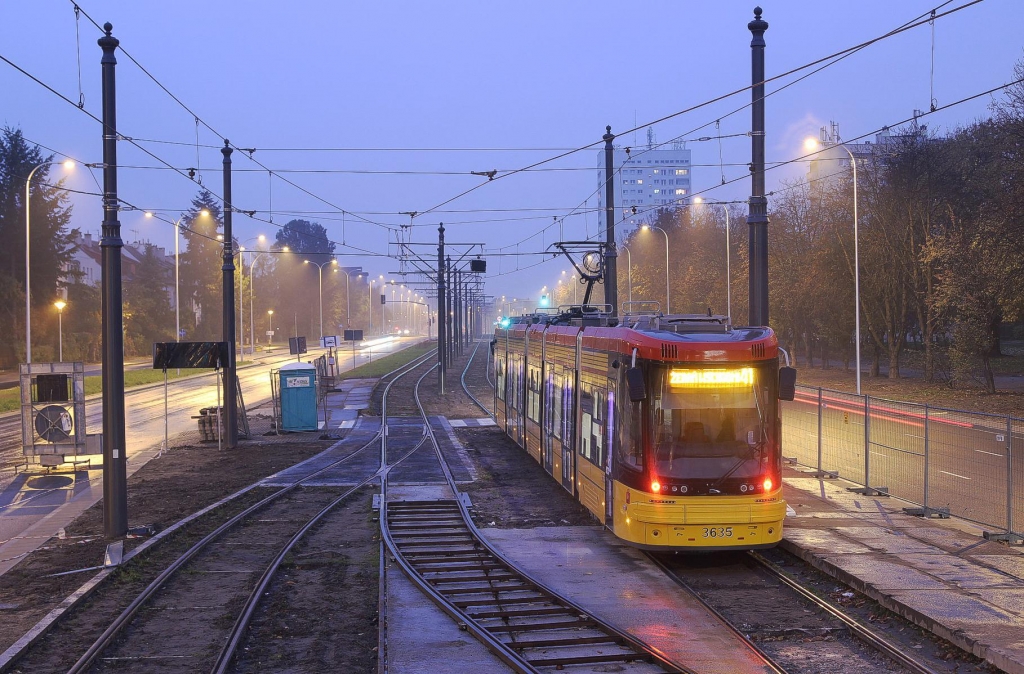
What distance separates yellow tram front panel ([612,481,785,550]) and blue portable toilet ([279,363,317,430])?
64.0 feet

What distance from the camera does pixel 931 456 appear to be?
601 inches

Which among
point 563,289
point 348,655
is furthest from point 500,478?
point 563,289

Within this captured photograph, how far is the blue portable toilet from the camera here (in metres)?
29.9

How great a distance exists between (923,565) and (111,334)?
11083 millimetres

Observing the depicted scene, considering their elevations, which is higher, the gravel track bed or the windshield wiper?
the windshield wiper

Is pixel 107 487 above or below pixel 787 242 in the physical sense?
below

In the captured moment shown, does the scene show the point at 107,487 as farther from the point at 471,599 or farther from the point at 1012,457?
the point at 1012,457

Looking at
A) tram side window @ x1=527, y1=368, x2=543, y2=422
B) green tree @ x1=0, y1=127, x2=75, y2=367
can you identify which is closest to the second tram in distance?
tram side window @ x1=527, y1=368, x2=543, y2=422

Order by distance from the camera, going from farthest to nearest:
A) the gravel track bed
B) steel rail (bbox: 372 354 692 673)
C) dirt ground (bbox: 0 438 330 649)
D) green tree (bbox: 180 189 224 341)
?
1. green tree (bbox: 180 189 224 341)
2. dirt ground (bbox: 0 438 330 649)
3. the gravel track bed
4. steel rail (bbox: 372 354 692 673)

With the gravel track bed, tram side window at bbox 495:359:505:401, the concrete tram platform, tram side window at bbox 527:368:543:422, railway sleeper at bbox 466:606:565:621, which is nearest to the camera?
the gravel track bed

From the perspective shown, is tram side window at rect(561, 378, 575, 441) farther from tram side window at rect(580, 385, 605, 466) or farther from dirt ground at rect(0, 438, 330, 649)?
dirt ground at rect(0, 438, 330, 649)

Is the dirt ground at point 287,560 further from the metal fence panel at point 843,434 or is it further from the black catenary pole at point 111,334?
the metal fence panel at point 843,434

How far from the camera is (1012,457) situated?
1306cm

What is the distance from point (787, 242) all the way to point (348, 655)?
4702 centimetres
